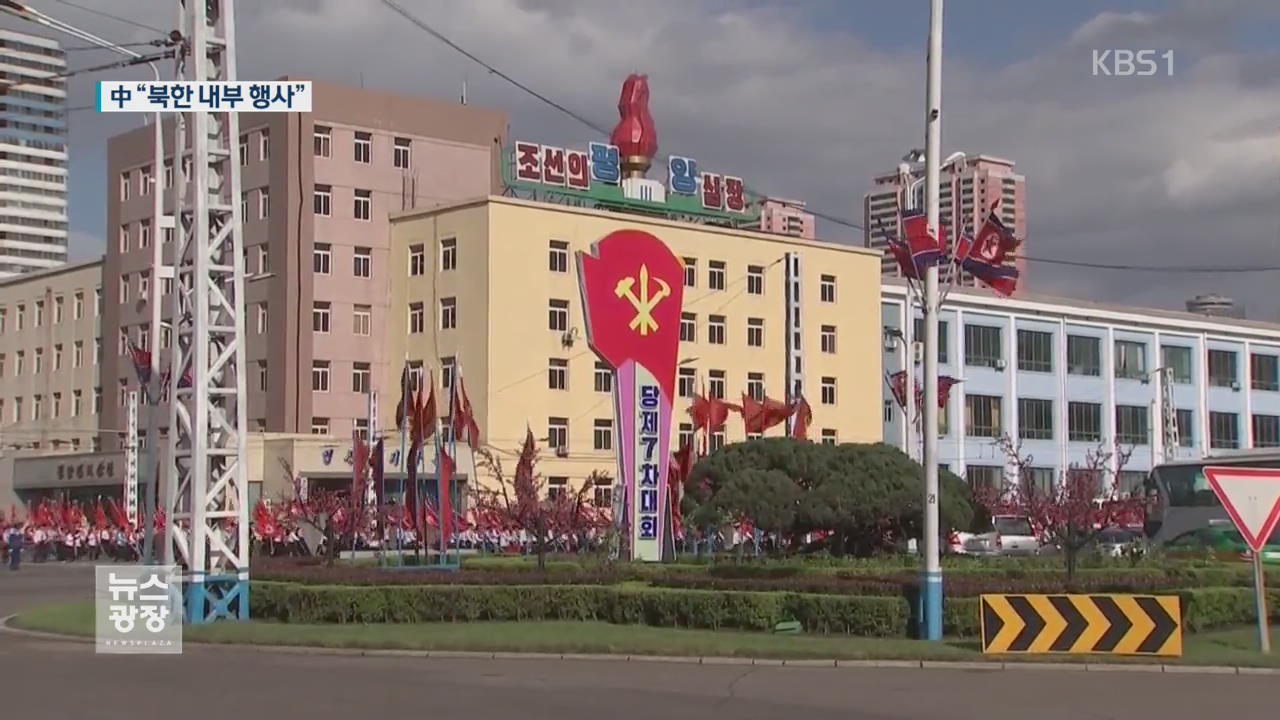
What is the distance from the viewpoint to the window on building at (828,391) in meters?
68.9

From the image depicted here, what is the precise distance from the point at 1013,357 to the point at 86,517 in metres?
40.6

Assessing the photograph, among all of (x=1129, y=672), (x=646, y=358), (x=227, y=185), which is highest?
(x=227, y=185)

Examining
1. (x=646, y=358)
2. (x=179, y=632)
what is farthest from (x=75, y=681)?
(x=646, y=358)

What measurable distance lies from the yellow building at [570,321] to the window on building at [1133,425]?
1493cm

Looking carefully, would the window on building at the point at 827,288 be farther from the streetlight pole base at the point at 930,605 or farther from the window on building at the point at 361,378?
the streetlight pole base at the point at 930,605

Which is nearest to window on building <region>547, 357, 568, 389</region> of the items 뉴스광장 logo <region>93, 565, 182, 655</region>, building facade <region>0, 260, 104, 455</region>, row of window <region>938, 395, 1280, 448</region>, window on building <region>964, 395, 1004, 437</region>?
row of window <region>938, 395, 1280, 448</region>

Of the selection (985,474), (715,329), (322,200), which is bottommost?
(985,474)

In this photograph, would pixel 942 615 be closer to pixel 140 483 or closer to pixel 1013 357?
pixel 140 483

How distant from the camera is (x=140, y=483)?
58281mm

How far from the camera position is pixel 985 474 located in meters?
72.7

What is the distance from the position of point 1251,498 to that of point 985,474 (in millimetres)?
54022

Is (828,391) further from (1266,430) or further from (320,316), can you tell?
(1266,430)

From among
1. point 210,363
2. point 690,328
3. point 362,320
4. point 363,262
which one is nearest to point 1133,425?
point 690,328

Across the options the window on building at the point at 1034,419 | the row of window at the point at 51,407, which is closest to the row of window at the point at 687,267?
the window on building at the point at 1034,419
